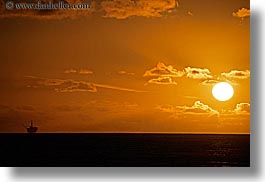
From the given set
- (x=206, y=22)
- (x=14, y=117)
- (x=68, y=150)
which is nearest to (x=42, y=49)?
(x=14, y=117)

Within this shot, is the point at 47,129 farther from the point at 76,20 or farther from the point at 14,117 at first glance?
the point at 76,20

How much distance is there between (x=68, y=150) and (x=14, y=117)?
33 cm

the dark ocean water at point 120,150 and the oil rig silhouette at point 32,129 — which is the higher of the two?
the oil rig silhouette at point 32,129

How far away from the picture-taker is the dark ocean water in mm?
2605

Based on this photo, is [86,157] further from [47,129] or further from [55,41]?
[55,41]

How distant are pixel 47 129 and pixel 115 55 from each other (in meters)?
0.52

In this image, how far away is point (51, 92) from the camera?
8.71 feet

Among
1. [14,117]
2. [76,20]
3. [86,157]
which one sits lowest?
[86,157]

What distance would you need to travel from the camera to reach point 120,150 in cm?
261

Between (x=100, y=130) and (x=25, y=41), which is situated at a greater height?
(x=25, y=41)

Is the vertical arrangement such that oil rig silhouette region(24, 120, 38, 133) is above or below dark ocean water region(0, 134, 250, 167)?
above

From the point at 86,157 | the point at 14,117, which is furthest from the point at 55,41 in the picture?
the point at 86,157

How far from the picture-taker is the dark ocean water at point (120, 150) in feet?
8.55

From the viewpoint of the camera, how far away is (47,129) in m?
2.64
